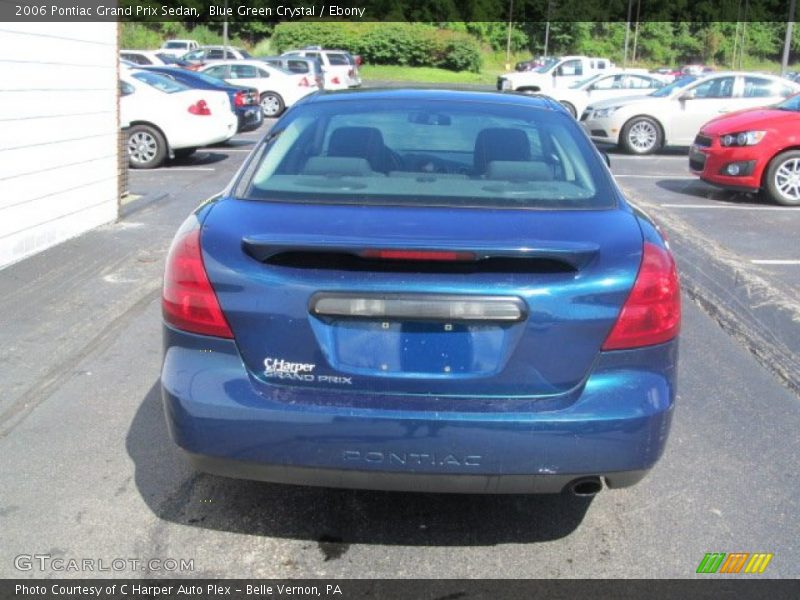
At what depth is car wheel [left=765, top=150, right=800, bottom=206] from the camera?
11.9m

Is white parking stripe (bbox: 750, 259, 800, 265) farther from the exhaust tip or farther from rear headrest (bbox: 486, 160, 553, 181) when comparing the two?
the exhaust tip

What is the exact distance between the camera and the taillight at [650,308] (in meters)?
3.15

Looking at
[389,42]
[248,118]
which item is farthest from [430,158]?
[389,42]

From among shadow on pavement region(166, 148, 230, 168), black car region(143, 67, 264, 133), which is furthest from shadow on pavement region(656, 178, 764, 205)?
black car region(143, 67, 264, 133)

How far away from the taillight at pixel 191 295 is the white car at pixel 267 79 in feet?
74.4

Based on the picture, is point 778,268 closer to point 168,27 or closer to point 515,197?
point 515,197

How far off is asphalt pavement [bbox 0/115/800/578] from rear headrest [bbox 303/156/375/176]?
1.31 m

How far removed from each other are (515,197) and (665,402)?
0.93 m

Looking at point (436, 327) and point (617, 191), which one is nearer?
point (436, 327)

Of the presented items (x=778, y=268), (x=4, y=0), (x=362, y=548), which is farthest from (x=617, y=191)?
(x=4, y=0)

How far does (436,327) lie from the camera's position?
121 inches

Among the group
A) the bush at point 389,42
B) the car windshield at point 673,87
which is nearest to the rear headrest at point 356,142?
the car windshield at point 673,87

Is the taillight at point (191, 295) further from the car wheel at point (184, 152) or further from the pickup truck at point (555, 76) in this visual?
the pickup truck at point (555, 76)

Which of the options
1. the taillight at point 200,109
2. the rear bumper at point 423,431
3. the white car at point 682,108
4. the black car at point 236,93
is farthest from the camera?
the white car at point 682,108
